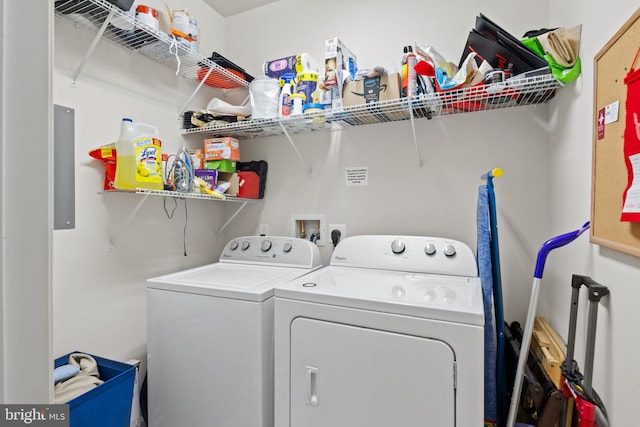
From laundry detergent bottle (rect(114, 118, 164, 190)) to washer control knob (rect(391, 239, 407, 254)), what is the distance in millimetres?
1288

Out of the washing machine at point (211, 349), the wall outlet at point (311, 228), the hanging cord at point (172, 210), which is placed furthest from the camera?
the wall outlet at point (311, 228)

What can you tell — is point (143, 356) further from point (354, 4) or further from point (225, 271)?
point (354, 4)

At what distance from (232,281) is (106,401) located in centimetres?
67

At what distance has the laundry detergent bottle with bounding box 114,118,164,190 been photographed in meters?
1.52

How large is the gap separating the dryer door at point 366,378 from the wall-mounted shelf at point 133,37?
5.15 ft

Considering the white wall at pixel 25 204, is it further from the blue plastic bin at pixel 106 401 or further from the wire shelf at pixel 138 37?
the wire shelf at pixel 138 37

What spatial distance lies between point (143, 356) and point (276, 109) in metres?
1.69

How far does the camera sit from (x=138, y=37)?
169cm

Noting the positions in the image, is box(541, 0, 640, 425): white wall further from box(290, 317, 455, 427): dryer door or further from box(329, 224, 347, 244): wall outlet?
box(329, 224, 347, 244): wall outlet

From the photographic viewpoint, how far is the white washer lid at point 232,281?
1405 millimetres

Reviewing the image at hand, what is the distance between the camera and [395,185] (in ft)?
6.51

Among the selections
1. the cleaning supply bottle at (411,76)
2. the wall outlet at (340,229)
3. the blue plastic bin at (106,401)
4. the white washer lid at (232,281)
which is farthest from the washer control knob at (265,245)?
the cleaning supply bottle at (411,76)

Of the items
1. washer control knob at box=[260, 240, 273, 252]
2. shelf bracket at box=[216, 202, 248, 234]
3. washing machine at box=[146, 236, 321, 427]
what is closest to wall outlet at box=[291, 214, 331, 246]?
washer control knob at box=[260, 240, 273, 252]

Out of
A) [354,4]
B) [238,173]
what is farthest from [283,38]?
[238,173]
